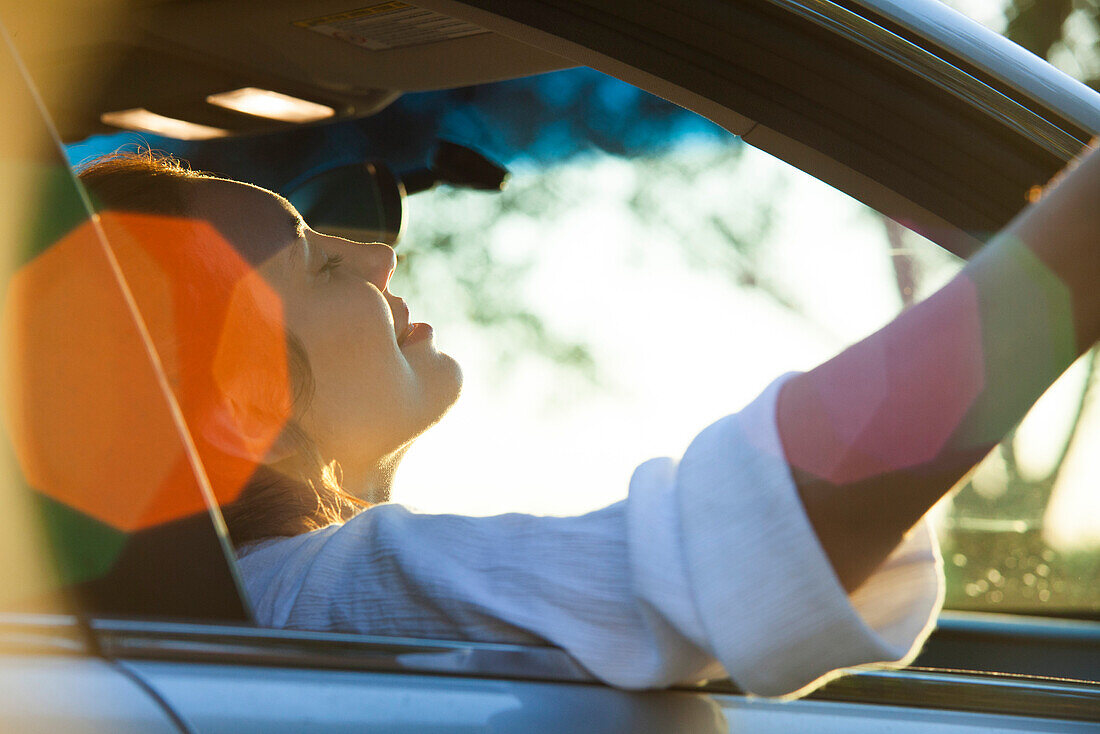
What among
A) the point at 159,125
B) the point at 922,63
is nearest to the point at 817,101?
the point at 922,63

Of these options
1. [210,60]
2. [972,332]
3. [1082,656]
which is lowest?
[1082,656]

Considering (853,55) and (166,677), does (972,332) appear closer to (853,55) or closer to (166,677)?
(853,55)

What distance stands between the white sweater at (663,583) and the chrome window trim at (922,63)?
0.46 m

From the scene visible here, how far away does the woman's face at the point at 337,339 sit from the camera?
170 cm

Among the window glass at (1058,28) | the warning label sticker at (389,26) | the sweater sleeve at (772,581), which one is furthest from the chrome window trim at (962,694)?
the window glass at (1058,28)

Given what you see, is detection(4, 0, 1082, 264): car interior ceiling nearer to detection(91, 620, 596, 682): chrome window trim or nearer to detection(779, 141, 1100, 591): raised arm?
detection(779, 141, 1100, 591): raised arm

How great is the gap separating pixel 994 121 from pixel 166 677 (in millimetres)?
1003

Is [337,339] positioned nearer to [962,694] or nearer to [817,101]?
[817,101]

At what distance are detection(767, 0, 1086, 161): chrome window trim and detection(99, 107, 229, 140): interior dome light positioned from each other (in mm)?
1460

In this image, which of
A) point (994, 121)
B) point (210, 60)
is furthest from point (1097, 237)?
point (210, 60)

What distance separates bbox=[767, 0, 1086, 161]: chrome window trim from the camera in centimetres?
110

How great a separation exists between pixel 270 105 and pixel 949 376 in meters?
1.69

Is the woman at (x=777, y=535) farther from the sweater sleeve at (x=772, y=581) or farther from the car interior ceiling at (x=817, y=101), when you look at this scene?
the car interior ceiling at (x=817, y=101)

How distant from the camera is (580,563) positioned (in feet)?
3.18
